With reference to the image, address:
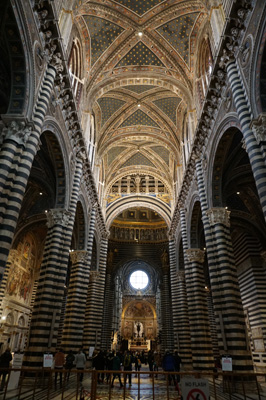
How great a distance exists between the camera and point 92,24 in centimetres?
1702

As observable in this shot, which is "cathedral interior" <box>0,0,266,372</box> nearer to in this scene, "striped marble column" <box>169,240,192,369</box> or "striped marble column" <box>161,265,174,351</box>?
"striped marble column" <box>169,240,192,369</box>

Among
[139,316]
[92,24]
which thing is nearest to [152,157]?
[92,24]

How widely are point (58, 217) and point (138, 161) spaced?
16708 millimetres

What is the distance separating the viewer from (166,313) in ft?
109

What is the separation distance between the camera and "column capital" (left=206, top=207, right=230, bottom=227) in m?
12.8

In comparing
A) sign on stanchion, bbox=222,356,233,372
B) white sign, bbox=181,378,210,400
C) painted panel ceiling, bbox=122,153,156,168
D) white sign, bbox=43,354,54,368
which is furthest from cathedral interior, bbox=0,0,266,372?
white sign, bbox=181,378,210,400

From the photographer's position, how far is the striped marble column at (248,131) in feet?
26.8

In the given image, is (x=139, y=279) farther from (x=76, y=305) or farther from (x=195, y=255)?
(x=76, y=305)

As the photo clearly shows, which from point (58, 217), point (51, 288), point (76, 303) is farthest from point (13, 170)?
point (76, 303)

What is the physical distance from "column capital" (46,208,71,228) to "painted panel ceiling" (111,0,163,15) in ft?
43.2

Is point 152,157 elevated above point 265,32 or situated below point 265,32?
above

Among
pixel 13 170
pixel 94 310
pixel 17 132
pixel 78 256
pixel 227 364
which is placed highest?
pixel 17 132

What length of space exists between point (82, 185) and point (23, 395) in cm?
1185

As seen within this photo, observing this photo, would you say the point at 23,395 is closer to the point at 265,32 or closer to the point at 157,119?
the point at 265,32
